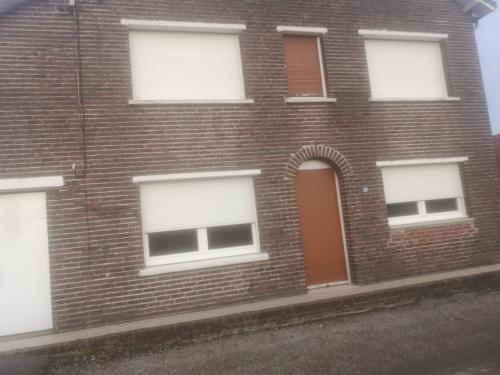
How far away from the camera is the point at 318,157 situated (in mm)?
7609

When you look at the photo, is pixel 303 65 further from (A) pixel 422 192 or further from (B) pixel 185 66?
(A) pixel 422 192

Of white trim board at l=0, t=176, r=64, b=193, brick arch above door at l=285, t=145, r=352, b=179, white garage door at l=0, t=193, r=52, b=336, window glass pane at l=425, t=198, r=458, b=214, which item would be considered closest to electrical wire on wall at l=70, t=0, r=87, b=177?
white trim board at l=0, t=176, r=64, b=193

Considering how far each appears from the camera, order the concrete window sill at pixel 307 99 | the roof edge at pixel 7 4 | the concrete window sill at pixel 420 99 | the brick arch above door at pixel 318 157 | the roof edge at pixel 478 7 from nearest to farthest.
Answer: the roof edge at pixel 7 4 → the brick arch above door at pixel 318 157 → the concrete window sill at pixel 307 99 → the concrete window sill at pixel 420 99 → the roof edge at pixel 478 7

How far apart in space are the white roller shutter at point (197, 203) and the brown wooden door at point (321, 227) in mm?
1181

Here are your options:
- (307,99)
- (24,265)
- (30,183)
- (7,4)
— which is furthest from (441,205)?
(7,4)

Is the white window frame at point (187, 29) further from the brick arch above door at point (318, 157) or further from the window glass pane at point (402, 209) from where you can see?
the window glass pane at point (402, 209)

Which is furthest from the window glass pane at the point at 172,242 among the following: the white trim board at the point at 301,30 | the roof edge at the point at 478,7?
the roof edge at the point at 478,7

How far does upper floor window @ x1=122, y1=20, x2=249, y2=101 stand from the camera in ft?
23.1

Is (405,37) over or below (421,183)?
over

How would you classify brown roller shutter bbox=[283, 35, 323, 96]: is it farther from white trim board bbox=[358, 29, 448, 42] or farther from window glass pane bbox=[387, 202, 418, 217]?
window glass pane bbox=[387, 202, 418, 217]

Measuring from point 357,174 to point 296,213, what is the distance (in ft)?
5.45

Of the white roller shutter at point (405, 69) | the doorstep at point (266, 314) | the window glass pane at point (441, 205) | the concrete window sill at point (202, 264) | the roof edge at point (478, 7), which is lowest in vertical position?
the doorstep at point (266, 314)

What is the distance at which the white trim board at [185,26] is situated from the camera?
695 centimetres

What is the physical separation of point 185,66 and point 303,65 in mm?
2631
